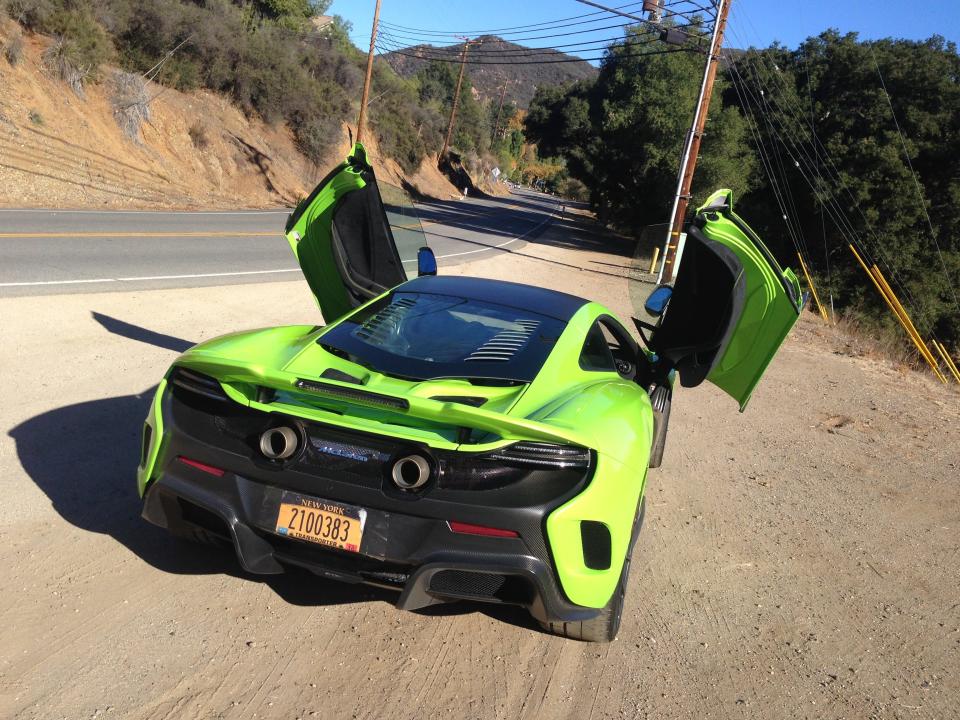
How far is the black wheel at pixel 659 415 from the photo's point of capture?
6.17m

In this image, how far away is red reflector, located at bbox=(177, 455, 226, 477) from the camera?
356 centimetres

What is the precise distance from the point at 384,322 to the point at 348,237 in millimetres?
2162

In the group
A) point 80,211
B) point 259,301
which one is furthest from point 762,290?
point 80,211

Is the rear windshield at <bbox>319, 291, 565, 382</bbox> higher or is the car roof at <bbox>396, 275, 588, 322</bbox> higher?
the car roof at <bbox>396, 275, 588, 322</bbox>

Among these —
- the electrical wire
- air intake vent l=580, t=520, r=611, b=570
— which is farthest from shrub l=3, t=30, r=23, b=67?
air intake vent l=580, t=520, r=611, b=570

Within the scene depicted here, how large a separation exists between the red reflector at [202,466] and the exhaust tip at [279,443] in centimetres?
23

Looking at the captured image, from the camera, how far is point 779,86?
34281mm

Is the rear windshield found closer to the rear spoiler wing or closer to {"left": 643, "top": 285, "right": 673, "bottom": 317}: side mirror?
the rear spoiler wing

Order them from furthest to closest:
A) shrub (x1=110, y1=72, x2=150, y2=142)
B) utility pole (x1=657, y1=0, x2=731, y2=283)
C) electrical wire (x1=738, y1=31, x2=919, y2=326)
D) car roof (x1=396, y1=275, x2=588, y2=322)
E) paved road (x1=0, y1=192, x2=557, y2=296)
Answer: shrub (x1=110, y1=72, x2=150, y2=142)
electrical wire (x1=738, y1=31, x2=919, y2=326)
utility pole (x1=657, y1=0, x2=731, y2=283)
paved road (x1=0, y1=192, x2=557, y2=296)
car roof (x1=396, y1=275, x2=588, y2=322)

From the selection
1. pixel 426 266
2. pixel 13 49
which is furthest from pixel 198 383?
pixel 13 49

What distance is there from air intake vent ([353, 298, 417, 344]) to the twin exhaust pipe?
1040mm

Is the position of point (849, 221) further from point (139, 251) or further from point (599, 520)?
point (599, 520)

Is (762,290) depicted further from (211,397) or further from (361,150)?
(211,397)

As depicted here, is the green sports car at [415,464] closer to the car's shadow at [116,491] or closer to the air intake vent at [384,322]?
the air intake vent at [384,322]
